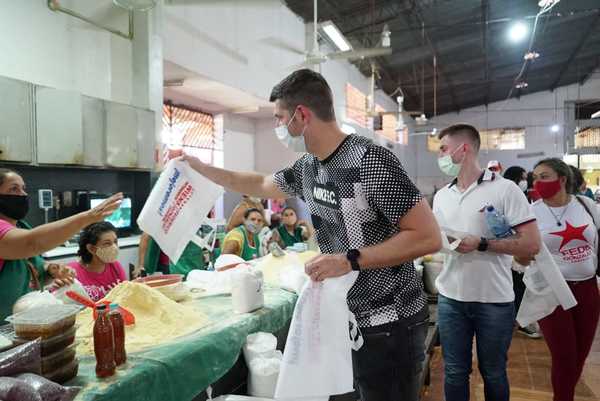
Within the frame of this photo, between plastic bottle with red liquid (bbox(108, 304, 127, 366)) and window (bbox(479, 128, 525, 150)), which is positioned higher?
window (bbox(479, 128, 525, 150))

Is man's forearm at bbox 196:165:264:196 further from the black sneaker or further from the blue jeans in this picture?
the black sneaker

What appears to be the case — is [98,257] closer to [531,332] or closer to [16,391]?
[16,391]

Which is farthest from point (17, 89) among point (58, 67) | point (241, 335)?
point (241, 335)

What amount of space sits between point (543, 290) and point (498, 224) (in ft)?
2.33

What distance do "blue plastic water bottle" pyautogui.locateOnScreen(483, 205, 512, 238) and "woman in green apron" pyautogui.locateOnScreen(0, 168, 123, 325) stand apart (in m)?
1.74

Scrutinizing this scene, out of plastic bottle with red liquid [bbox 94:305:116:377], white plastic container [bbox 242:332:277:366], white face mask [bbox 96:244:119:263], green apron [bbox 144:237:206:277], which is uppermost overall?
white face mask [bbox 96:244:119:263]

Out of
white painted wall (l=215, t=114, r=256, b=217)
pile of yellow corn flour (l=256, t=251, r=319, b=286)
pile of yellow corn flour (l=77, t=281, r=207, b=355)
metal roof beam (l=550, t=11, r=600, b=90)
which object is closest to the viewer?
pile of yellow corn flour (l=77, t=281, r=207, b=355)

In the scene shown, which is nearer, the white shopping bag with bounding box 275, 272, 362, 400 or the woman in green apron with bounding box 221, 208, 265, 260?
the white shopping bag with bounding box 275, 272, 362, 400

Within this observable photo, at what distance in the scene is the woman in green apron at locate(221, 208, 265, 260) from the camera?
11.8ft

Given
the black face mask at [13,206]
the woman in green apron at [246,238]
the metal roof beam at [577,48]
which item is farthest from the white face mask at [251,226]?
the metal roof beam at [577,48]

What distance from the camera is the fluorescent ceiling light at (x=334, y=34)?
18.3 feet

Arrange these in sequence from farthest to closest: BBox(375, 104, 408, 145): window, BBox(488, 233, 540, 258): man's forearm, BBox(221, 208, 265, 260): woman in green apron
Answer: BBox(375, 104, 408, 145): window → BBox(221, 208, 265, 260): woman in green apron → BBox(488, 233, 540, 258): man's forearm

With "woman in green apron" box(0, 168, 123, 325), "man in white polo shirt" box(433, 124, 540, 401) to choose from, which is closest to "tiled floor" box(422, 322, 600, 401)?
"man in white polo shirt" box(433, 124, 540, 401)

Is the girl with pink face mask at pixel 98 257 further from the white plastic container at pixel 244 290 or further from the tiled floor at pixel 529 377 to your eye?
the tiled floor at pixel 529 377
